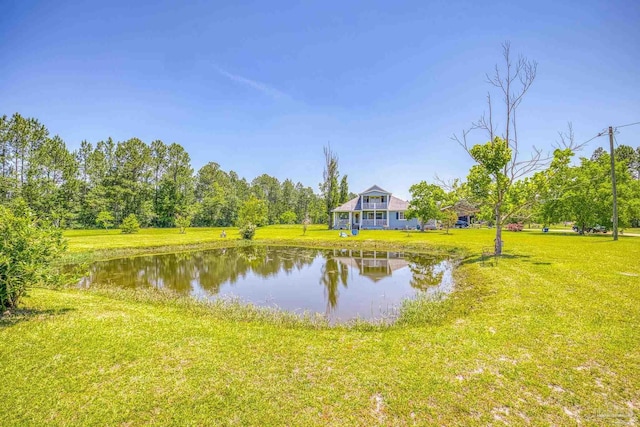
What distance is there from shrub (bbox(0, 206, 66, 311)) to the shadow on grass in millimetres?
254

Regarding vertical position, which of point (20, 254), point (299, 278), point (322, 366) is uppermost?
point (20, 254)

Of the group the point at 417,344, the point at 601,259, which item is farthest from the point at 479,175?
the point at 417,344

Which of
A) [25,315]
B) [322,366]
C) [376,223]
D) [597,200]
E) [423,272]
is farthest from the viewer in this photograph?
[376,223]

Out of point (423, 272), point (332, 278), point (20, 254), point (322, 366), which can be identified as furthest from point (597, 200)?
point (20, 254)

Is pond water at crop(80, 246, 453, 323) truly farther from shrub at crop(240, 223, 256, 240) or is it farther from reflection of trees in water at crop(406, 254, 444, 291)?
shrub at crop(240, 223, 256, 240)

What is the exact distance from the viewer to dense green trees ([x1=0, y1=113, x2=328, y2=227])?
133ft

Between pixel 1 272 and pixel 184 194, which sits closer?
pixel 1 272

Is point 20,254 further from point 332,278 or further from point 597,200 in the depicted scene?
point 597,200

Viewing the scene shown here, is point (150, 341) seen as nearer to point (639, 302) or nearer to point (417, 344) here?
point (417, 344)

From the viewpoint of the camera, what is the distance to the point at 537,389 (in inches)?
170

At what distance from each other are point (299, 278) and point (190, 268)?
7.32 m

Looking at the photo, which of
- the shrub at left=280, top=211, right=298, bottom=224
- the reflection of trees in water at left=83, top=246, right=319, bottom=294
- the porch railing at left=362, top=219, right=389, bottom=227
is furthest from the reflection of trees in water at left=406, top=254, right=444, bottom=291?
the shrub at left=280, top=211, right=298, bottom=224

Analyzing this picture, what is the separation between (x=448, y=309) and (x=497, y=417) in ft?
17.5

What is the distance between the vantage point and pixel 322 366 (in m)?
5.07
